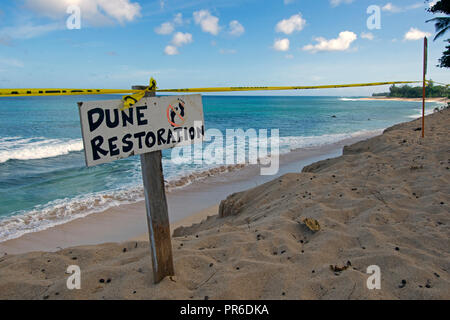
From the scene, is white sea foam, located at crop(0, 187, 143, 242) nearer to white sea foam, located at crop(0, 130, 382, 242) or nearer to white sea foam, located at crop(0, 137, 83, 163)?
white sea foam, located at crop(0, 130, 382, 242)

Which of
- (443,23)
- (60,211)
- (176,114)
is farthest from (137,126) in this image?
(443,23)

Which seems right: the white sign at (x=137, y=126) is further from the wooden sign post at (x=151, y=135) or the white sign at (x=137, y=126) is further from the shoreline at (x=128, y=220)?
the shoreline at (x=128, y=220)

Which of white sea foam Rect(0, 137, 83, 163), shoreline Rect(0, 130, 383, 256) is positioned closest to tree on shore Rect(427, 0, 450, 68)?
shoreline Rect(0, 130, 383, 256)

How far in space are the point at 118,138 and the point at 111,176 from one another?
8.74 metres

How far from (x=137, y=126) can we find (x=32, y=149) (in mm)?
16254

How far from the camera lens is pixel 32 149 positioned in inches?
605

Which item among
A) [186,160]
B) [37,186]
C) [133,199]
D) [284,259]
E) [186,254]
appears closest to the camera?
[284,259]

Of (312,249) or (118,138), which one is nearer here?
(118,138)

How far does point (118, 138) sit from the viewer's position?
6.95ft

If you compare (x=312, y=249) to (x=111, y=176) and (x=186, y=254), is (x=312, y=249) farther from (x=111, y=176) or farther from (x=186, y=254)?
(x=111, y=176)

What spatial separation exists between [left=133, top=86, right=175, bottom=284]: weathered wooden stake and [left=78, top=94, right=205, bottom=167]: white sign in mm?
128

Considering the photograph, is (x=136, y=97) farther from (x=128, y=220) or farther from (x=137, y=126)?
(x=128, y=220)

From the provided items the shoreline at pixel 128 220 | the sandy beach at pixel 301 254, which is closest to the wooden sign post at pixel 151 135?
the sandy beach at pixel 301 254

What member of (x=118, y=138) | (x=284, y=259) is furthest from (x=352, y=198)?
(x=118, y=138)
